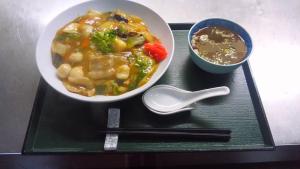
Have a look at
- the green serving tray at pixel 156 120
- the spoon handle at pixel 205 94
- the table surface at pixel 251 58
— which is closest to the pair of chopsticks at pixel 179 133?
the green serving tray at pixel 156 120

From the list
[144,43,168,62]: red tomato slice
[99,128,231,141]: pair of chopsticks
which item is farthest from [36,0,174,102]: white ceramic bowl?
[99,128,231,141]: pair of chopsticks

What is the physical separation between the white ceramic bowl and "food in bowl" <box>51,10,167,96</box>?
0.02m

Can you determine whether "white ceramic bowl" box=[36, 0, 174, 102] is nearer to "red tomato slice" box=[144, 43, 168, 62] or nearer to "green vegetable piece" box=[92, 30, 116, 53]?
"red tomato slice" box=[144, 43, 168, 62]

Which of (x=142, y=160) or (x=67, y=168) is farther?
(x=67, y=168)

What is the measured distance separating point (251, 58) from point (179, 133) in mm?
634

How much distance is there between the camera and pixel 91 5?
4.87ft

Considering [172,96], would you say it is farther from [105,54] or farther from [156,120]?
[105,54]

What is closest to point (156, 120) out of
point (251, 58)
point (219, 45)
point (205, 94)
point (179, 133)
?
point (179, 133)

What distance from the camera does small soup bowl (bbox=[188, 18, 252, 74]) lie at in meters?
1.27

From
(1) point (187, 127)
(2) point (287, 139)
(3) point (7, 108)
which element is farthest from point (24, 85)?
(2) point (287, 139)

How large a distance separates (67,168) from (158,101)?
58 cm

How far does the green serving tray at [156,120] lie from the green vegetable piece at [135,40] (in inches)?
8.1

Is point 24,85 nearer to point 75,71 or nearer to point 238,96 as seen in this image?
point 75,71

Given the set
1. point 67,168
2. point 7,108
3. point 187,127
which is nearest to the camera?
point 187,127
